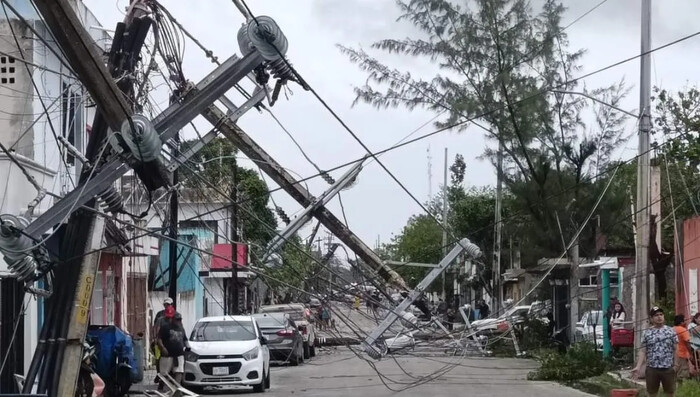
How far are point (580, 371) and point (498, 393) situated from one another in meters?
5.05

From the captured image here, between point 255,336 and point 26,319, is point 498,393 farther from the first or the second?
point 26,319

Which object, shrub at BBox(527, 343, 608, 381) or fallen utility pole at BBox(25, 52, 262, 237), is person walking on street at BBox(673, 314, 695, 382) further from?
fallen utility pole at BBox(25, 52, 262, 237)

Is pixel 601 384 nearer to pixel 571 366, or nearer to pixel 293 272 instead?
pixel 571 366

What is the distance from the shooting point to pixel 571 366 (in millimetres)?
27281

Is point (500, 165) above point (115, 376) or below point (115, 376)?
above

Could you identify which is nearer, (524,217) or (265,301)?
(524,217)

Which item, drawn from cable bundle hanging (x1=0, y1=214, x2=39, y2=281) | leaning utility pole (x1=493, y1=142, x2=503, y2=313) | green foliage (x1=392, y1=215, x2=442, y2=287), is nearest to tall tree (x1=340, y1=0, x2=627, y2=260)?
leaning utility pole (x1=493, y1=142, x2=503, y2=313)

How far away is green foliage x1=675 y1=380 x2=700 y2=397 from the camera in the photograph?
18.5m

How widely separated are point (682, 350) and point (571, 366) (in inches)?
262

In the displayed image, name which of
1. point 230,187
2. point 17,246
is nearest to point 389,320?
point 17,246

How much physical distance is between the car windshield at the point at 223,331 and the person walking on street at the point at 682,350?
897 centimetres

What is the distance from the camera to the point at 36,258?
1234 cm

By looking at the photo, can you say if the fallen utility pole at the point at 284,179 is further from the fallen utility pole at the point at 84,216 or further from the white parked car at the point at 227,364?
the white parked car at the point at 227,364

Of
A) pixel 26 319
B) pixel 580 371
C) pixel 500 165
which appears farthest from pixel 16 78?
pixel 500 165
